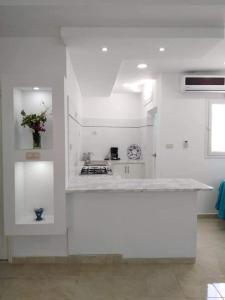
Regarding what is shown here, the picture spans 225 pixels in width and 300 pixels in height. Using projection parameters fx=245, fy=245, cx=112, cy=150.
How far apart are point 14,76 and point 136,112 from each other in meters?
3.78

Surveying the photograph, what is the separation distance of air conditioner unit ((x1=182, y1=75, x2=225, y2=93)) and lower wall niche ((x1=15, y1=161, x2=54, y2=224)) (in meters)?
2.67

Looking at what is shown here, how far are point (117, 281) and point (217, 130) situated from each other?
3.15 metres

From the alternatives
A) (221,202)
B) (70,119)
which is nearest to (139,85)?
(70,119)

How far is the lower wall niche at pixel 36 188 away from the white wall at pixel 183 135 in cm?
211

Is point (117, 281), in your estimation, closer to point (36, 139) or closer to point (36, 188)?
point (36, 188)

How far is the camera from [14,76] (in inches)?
95.3

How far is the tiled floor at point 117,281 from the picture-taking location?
215 centimetres

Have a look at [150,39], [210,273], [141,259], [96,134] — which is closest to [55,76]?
[150,39]

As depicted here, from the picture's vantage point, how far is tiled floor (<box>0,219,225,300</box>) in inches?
84.7

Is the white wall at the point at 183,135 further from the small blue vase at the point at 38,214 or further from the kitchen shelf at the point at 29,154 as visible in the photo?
the small blue vase at the point at 38,214

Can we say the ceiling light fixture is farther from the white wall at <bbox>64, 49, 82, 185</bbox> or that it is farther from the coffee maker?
the white wall at <bbox>64, 49, 82, 185</bbox>

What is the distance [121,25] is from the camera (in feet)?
7.72

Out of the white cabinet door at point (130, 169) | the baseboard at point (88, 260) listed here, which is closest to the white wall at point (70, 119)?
the baseboard at point (88, 260)

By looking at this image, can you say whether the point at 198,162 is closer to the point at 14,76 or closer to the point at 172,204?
the point at 172,204
